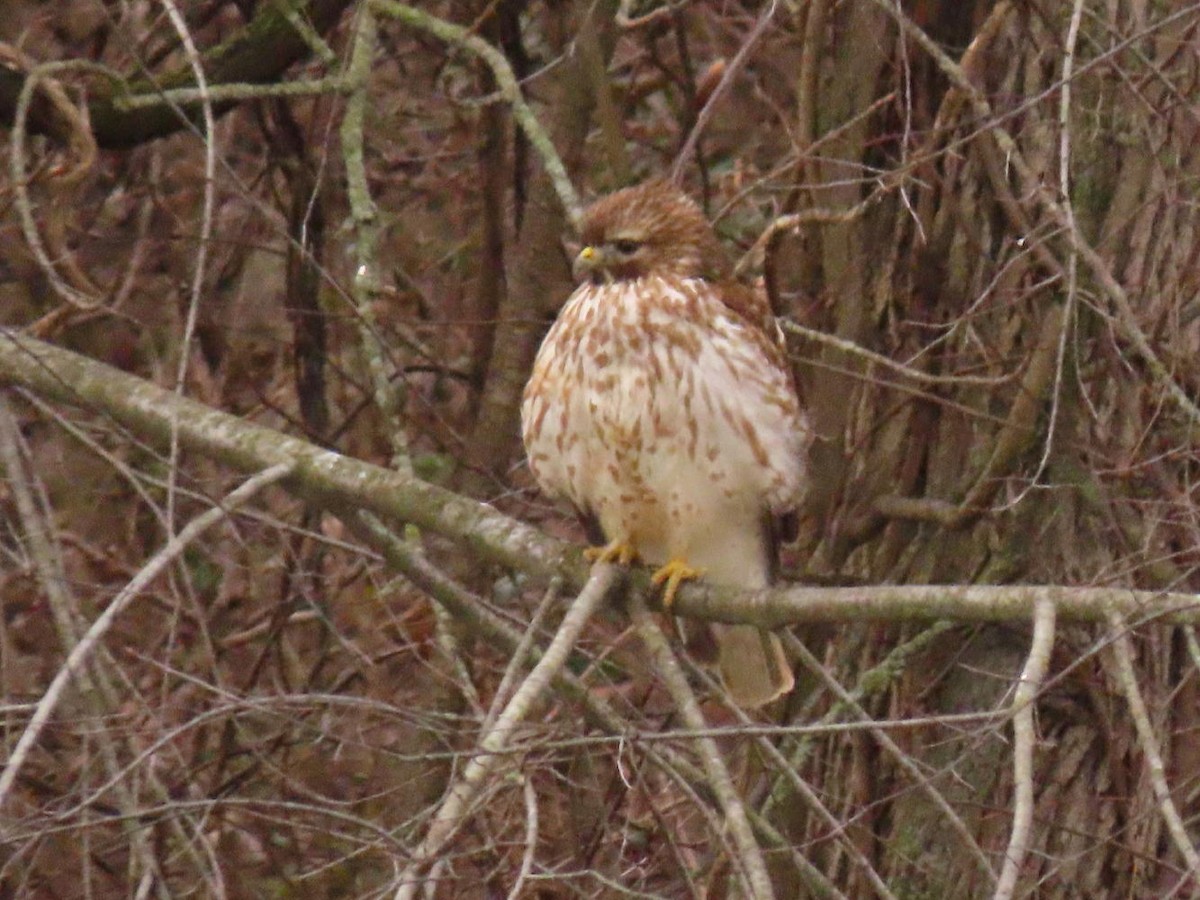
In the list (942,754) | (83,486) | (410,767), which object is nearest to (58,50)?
(83,486)

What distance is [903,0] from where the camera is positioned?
421 centimetres

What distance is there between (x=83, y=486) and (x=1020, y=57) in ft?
7.97

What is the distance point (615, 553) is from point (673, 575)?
0.12 m

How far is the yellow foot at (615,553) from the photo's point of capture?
346cm

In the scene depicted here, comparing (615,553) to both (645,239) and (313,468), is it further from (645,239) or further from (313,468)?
(313,468)

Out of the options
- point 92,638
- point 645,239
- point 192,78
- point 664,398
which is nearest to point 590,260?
point 645,239

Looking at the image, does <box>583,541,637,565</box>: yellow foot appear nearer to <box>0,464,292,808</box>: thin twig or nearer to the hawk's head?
the hawk's head

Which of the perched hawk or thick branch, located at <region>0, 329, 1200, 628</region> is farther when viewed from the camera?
the perched hawk

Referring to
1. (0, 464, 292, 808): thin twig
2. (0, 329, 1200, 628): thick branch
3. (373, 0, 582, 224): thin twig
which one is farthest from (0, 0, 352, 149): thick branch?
(0, 464, 292, 808): thin twig

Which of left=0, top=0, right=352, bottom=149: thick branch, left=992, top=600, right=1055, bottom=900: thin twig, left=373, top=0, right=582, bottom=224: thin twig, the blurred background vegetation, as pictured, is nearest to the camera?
left=992, top=600, right=1055, bottom=900: thin twig

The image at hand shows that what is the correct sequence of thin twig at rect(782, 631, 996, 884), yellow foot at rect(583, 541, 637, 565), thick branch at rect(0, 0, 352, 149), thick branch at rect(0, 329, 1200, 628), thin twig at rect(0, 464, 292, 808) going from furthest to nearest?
thick branch at rect(0, 0, 352, 149) < yellow foot at rect(583, 541, 637, 565) < thick branch at rect(0, 329, 1200, 628) < thin twig at rect(782, 631, 996, 884) < thin twig at rect(0, 464, 292, 808)

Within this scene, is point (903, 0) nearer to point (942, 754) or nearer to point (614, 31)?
point (614, 31)

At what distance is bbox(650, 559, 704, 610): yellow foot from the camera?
3.51m

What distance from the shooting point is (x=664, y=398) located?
347 centimetres
